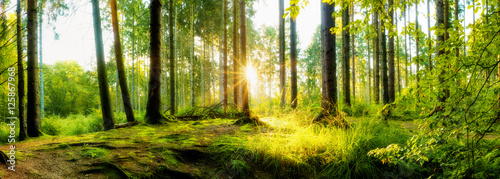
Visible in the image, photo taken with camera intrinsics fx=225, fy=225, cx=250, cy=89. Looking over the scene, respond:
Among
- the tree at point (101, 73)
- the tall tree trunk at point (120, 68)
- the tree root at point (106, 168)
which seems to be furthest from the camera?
the tall tree trunk at point (120, 68)

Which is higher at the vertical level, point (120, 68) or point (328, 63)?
point (120, 68)

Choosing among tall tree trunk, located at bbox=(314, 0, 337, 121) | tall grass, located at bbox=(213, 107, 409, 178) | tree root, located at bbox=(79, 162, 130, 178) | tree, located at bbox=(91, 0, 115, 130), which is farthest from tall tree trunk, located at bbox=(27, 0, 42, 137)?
tall tree trunk, located at bbox=(314, 0, 337, 121)

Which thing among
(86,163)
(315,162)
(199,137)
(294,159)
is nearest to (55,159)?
(86,163)

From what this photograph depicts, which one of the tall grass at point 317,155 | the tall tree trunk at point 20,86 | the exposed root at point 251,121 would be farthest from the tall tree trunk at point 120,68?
the tall grass at point 317,155

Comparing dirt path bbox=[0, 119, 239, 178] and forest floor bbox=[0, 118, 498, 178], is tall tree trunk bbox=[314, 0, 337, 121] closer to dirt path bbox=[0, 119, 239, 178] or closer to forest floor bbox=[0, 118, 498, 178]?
forest floor bbox=[0, 118, 498, 178]

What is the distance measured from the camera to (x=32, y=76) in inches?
189

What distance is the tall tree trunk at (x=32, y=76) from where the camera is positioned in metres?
4.77

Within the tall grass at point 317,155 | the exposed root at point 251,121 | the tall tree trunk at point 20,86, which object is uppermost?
the tall tree trunk at point 20,86

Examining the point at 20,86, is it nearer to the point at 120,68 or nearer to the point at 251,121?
the point at 120,68

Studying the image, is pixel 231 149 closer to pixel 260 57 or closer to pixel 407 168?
pixel 407 168

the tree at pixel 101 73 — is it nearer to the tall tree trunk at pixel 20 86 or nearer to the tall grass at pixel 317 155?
the tall tree trunk at pixel 20 86

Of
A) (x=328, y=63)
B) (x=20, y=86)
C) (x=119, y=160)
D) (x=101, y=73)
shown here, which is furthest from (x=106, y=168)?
(x=101, y=73)

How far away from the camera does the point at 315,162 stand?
323cm

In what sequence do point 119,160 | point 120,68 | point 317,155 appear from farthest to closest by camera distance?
point 120,68, point 317,155, point 119,160
